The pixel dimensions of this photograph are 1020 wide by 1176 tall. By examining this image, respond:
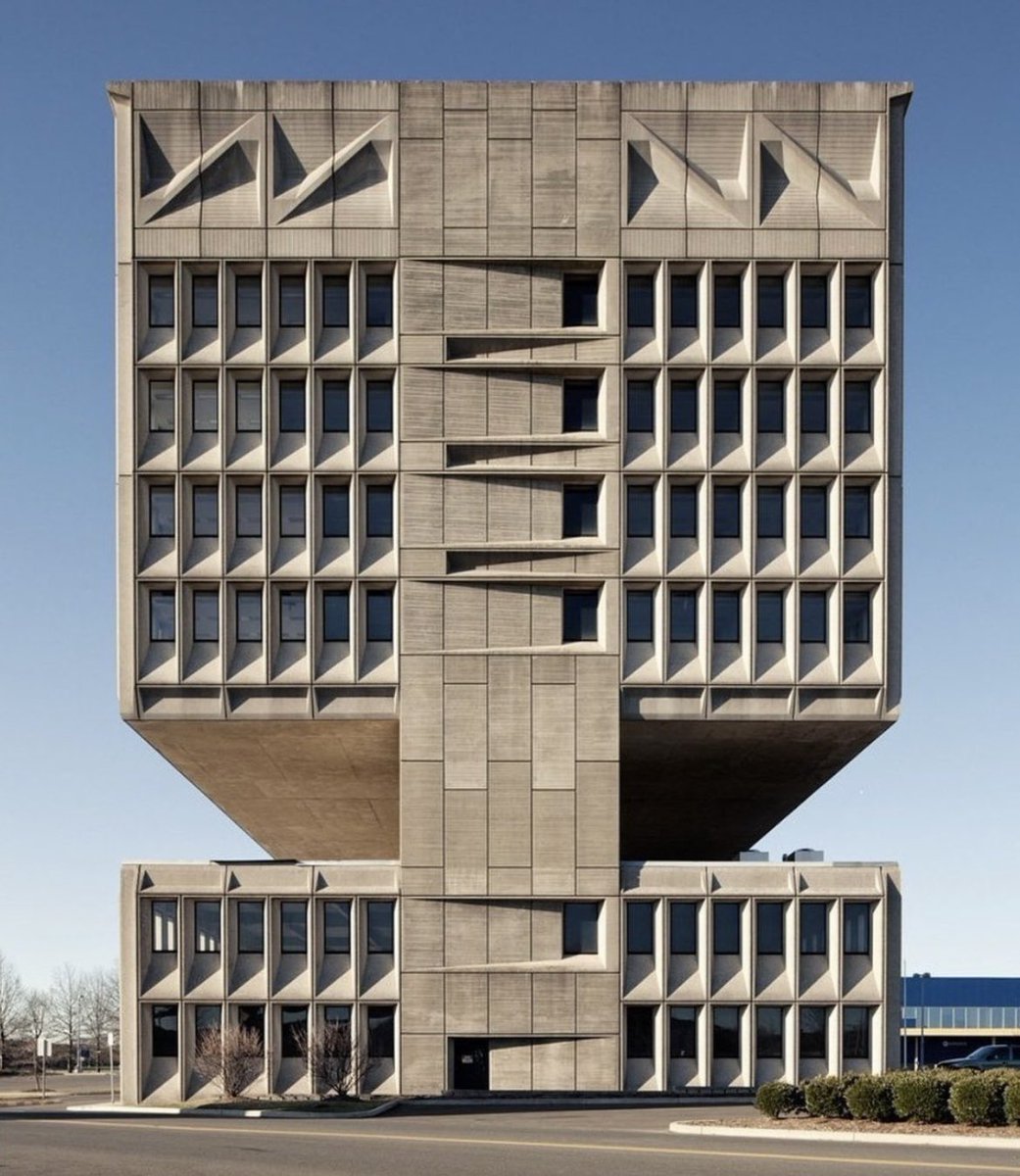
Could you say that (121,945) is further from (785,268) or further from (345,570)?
(785,268)

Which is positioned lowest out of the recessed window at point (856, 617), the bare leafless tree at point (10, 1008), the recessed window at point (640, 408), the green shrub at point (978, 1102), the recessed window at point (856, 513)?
the bare leafless tree at point (10, 1008)

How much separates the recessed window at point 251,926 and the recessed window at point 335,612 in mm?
8721

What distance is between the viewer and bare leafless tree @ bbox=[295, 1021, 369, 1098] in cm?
4572

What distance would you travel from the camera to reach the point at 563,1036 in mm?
46625

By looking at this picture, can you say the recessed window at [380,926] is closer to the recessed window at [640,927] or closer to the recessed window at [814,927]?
the recessed window at [640,927]

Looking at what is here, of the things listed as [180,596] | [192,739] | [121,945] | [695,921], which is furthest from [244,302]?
[695,921]

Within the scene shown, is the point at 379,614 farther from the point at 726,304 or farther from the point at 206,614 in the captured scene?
the point at 726,304

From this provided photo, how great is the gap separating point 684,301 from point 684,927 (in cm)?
1972

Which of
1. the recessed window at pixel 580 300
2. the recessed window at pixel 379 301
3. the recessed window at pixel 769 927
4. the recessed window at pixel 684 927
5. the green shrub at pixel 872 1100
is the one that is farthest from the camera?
the recessed window at pixel 580 300

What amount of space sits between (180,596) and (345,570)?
17.1 feet

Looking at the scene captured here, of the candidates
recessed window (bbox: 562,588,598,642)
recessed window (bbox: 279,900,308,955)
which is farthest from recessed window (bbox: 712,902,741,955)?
recessed window (bbox: 279,900,308,955)

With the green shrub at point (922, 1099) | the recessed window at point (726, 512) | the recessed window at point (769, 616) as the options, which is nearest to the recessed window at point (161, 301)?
the recessed window at point (726, 512)

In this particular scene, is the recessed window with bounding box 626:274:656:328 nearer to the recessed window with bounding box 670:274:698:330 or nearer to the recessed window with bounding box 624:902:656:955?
the recessed window with bounding box 670:274:698:330

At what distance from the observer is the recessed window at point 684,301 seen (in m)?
48.7
